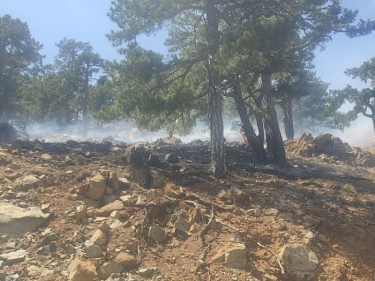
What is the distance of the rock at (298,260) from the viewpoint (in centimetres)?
524

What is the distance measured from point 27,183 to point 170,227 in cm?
322

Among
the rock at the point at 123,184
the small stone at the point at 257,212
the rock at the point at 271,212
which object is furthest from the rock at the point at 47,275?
the rock at the point at 271,212

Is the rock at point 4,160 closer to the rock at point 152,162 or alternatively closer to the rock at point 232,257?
the rock at point 152,162

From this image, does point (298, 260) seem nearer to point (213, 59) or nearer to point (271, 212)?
point (271, 212)

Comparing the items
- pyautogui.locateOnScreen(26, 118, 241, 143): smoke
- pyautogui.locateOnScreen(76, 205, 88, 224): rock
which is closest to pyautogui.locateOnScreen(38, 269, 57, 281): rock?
pyautogui.locateOnScreen(76, 205, 88, 224): rock

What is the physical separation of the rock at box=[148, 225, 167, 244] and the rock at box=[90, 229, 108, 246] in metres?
0.78

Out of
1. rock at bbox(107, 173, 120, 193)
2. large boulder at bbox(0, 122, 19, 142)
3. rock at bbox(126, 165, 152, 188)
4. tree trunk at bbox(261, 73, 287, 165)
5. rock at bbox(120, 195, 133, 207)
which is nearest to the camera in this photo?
rock at bbox(120, 195, 133, 207)

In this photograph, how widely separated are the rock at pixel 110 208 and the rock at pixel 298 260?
3.15m

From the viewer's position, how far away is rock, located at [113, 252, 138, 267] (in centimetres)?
494

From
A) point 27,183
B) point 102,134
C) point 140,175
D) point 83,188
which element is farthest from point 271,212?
point 102,134

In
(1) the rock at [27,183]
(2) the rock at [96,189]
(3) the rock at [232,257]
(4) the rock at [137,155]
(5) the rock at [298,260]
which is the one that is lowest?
(5) the rock at [298,260]

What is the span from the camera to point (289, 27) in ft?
28.6

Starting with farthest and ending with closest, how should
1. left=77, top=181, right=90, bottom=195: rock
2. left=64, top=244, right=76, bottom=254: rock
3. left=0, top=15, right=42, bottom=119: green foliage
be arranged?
left=0, top=15, right=42, bottom=119: green foliage < left=77, top=181, right=90, bottom=195: rock < left=64, top=244, right=76, bottom=254: rock

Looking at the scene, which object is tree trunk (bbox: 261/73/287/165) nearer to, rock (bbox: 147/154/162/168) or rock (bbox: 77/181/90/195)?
rock (bbox: 147/154/162/168)
